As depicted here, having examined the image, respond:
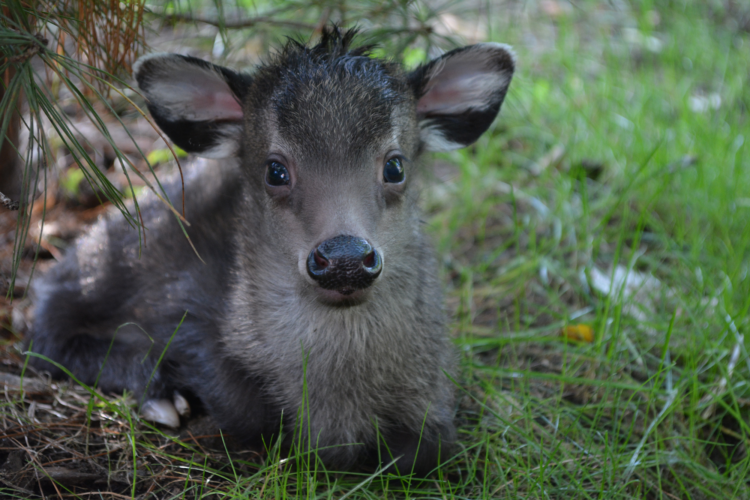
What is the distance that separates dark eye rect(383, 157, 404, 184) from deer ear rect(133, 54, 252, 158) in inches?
35.1

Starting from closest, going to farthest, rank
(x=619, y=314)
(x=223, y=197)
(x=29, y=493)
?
1. (x=29, y=493)
2. (x=619, y=314)
3. (x=223, y=197)

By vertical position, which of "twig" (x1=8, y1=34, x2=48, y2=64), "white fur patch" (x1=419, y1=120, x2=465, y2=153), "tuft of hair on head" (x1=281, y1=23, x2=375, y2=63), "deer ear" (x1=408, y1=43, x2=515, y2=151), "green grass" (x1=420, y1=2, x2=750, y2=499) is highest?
"twig" (x1=8, y1=34, x2=48, y2=64)

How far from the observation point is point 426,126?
12.5 feet

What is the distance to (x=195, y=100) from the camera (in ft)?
11.7

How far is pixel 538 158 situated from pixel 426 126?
8.34 feet

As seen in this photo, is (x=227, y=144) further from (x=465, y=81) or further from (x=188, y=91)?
(x=465, y=81)

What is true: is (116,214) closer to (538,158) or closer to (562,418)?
(562,418)

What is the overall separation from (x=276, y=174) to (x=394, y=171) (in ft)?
1.82

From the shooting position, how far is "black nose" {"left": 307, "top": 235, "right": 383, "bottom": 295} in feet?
8.87

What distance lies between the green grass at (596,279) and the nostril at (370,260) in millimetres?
905

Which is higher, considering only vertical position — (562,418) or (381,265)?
(381,265)

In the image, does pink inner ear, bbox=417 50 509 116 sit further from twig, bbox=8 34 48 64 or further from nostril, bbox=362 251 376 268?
twig, bbox=8 34 48 64

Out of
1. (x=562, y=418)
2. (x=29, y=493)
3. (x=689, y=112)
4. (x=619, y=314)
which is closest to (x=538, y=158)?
(x=689, y=112)

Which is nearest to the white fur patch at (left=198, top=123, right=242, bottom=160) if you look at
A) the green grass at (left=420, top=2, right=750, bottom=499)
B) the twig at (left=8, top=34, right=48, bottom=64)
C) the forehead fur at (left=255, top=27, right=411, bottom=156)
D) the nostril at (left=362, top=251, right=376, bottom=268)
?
the forehead fur at (left=255, top=27, right=411, bottom=156)
